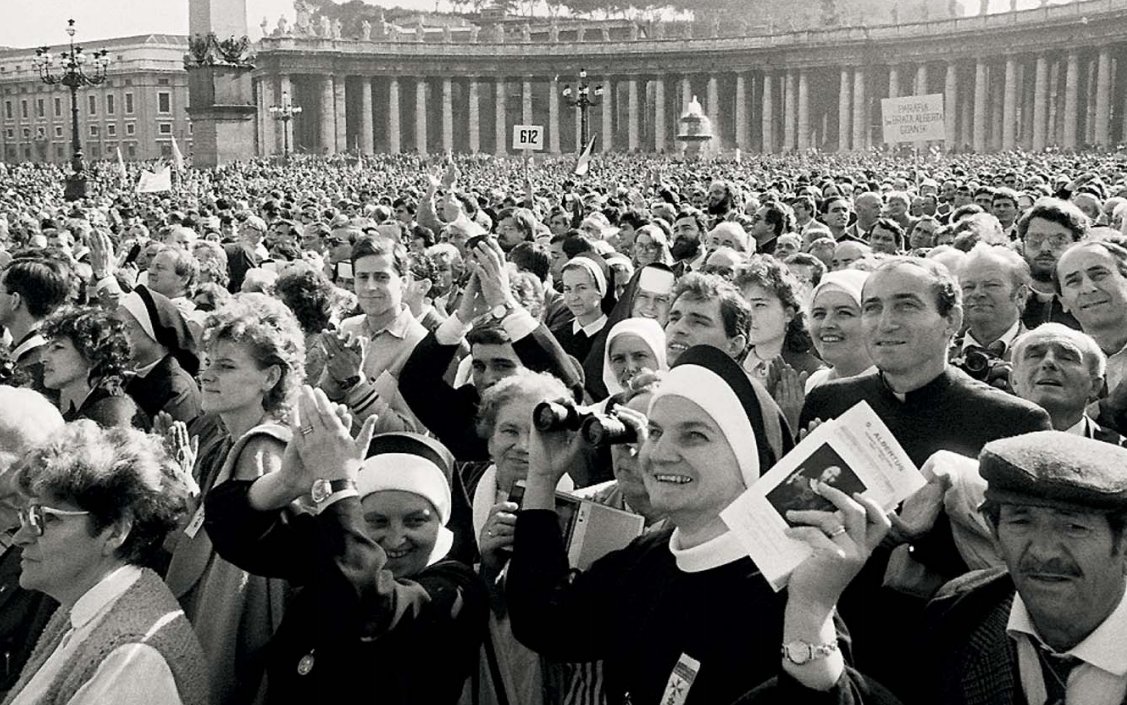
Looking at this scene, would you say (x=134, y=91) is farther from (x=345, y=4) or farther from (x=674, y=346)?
(x=674, y=346)

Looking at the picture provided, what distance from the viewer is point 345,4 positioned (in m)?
139

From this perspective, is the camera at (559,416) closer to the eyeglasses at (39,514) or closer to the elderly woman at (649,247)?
the eyeglasses at (39,514)

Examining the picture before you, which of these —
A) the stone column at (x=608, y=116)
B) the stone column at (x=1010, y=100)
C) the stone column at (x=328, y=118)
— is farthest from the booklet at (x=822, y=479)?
the stone column at (x=608, y=116)

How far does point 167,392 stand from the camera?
7363mm

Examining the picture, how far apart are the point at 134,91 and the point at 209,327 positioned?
138m

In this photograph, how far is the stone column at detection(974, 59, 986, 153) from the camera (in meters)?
82.0

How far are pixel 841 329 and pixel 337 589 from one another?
11.0ft

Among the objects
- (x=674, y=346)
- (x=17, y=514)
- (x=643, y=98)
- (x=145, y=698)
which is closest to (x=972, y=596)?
(x=145, y=698)

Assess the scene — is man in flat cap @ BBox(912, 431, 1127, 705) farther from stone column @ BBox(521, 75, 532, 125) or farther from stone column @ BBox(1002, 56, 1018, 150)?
stone column @ BBox(521, 75, 532, 125)

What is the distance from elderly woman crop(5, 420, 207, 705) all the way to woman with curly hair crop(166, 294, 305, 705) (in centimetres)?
35

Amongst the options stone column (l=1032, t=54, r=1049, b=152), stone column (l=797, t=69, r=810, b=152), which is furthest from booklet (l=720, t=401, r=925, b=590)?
stone column (l=797, t=69, r=810, b=152)

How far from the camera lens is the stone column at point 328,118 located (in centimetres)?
8962

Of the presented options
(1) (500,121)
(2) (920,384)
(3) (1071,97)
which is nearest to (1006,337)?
(2) (920,384)

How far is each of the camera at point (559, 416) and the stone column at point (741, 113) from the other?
9077 centimetres
